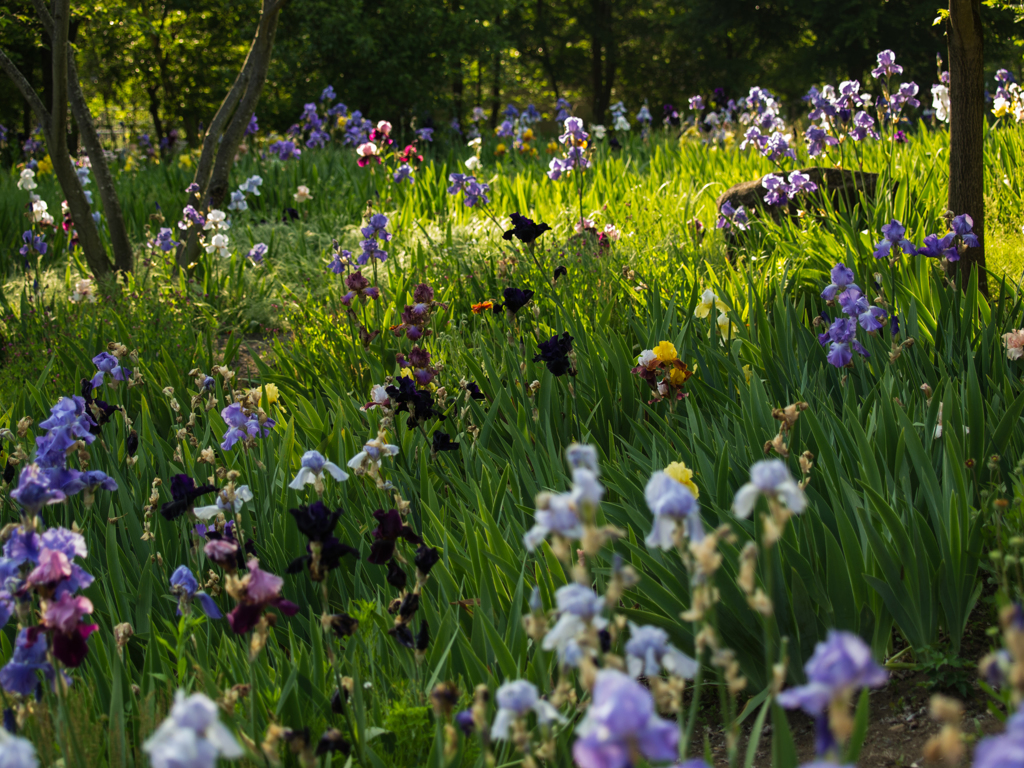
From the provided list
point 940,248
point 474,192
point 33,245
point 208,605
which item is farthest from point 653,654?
point 33,245

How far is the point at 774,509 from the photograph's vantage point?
0.89 meters

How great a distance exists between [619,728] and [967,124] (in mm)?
3424

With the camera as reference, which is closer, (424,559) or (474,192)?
(424,559)

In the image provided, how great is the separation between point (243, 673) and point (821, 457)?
142 cm

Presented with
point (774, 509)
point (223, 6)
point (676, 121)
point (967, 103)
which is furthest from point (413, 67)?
point (774, 509)

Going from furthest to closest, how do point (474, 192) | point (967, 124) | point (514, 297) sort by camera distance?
1. point (474, 192)
2. point (967, 124)
3. point (514, 297)

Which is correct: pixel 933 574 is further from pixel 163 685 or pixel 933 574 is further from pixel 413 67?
pixel 413 67

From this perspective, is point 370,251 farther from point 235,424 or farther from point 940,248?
point 940,248

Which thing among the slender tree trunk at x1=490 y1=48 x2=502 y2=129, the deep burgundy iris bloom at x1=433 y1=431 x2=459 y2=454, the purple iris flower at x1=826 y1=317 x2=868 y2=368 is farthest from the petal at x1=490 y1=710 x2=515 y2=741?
the slender tree trunk at x1=490 y1=48 x2=502 y2=129

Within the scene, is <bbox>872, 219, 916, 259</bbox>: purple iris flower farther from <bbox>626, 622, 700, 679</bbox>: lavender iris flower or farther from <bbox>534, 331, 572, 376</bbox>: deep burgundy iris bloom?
<bbox>626, 622, 700, 679</bbox>: lavender iris flower

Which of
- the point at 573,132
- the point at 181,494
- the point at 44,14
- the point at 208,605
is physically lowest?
the point at 208,605

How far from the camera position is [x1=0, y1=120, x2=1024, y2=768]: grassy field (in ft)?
5.23

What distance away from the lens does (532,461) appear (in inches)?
96.2

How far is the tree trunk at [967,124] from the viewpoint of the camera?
3.24m
